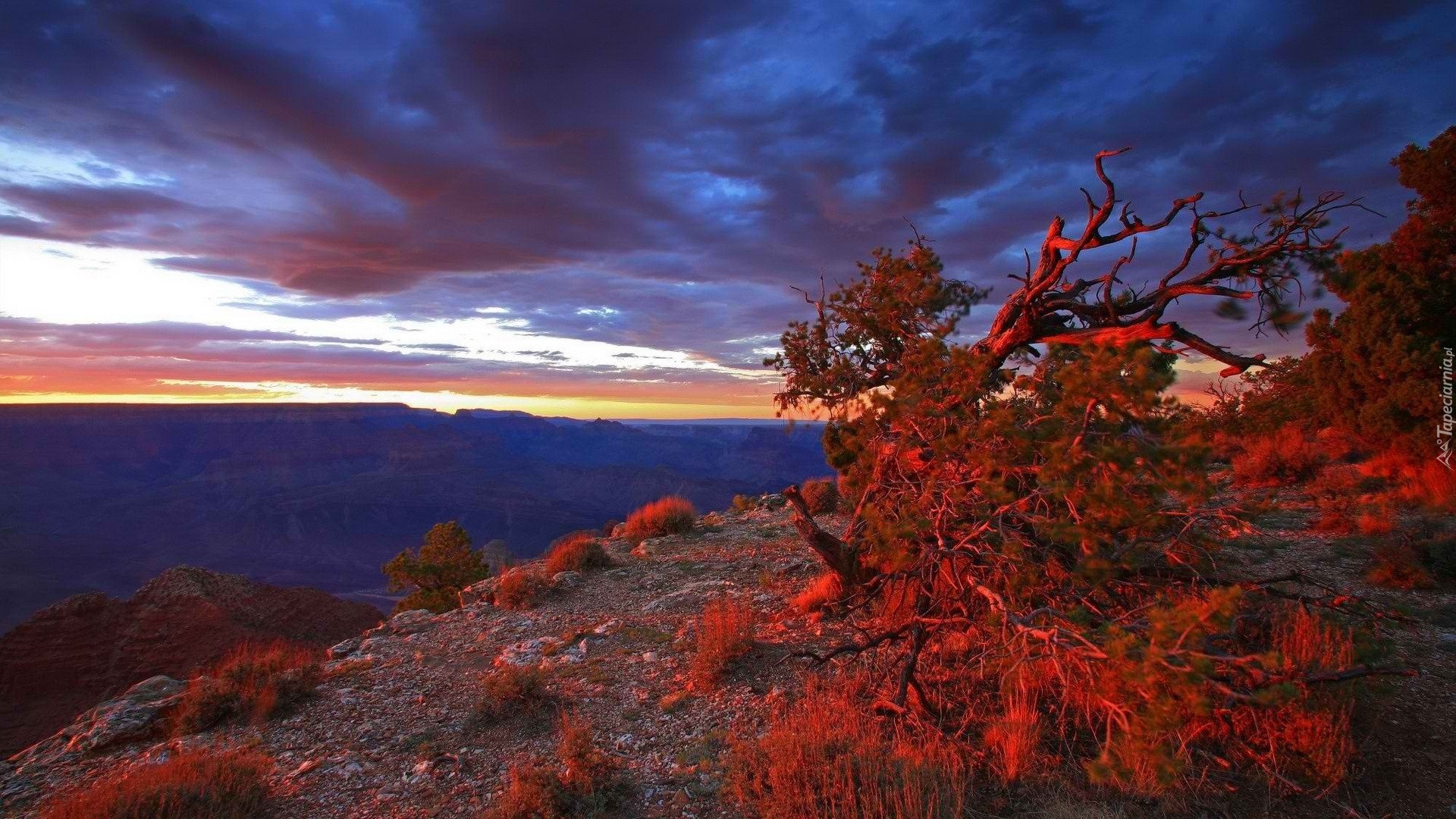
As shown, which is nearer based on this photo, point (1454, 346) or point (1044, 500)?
point (1044, 500)

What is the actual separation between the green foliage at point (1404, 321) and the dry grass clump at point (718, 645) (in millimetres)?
11751

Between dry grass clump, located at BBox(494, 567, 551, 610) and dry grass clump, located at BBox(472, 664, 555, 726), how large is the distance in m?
3.53

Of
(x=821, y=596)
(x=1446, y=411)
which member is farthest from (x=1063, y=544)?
(x=1446, y=411)

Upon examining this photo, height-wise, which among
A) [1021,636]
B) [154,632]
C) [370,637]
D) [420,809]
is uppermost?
[1021,636]

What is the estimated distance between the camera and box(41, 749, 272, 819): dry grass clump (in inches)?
150

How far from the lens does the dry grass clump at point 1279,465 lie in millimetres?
11883

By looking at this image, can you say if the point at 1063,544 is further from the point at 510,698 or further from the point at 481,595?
the point at 481,595

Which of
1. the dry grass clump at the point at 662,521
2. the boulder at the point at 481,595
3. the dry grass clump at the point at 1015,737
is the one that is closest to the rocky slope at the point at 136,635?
the boulder at the point at 481,595

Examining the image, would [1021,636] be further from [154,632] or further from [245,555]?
[245,555]

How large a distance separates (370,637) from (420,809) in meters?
5.23

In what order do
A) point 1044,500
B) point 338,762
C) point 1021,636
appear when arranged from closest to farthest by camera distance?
point 1021,636 → point 1044,500 → point 338,762

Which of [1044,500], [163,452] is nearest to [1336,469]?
[1044,500]

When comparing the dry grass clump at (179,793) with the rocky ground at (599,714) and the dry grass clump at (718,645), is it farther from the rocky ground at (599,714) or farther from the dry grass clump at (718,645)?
the dry grass clump at (718,645)

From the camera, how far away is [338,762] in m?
4.87
